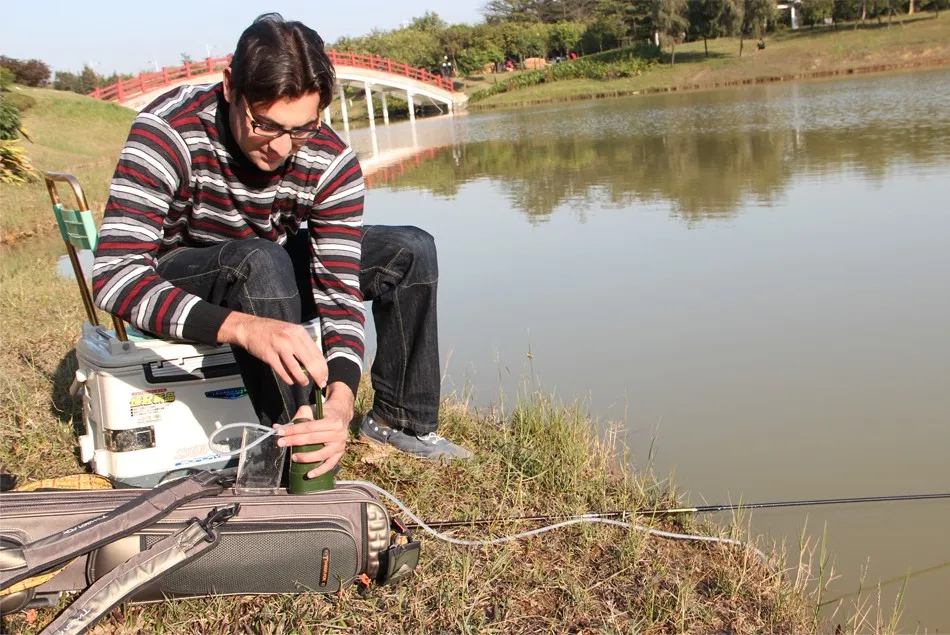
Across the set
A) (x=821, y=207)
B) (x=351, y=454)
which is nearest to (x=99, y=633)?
(x=351, y=454)

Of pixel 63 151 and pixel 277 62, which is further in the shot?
pixel 63 151

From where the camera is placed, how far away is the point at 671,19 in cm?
3919

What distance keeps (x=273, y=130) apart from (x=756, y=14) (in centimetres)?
3940

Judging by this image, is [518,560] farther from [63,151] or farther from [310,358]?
[63,151]

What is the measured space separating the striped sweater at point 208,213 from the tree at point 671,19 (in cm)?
3968

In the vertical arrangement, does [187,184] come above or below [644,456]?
above

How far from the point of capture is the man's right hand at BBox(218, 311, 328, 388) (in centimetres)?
170

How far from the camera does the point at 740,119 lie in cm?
1552

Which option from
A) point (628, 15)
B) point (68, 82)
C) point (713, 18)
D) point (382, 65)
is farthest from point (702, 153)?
point (68, 82)

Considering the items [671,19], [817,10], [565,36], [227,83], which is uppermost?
[565,36]

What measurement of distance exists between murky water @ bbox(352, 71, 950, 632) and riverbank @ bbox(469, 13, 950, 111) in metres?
25.3

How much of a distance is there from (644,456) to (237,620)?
5.42ft

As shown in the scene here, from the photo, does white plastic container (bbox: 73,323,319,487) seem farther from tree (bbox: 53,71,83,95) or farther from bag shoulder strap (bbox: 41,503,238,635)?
tree (bbox: 53,71,83,95)

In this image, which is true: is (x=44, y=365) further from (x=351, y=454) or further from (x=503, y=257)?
(x=503, y=257)
